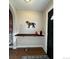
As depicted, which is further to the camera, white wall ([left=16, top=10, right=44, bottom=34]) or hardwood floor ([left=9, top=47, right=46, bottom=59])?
white wall ([left=16, top=10, right=44, bottom=34])

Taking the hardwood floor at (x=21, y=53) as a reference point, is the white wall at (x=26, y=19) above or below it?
above

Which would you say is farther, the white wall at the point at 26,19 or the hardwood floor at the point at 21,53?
the white wall at the point at 26,19

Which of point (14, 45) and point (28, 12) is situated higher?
point (28, 12)

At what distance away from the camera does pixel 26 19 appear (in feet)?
20.0

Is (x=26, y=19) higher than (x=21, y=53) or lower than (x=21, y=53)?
higher

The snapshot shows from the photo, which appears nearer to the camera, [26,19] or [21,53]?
[21,53]

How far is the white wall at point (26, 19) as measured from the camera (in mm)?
6031

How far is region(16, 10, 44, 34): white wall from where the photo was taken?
603cm

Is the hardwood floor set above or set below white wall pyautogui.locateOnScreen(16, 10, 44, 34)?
below
